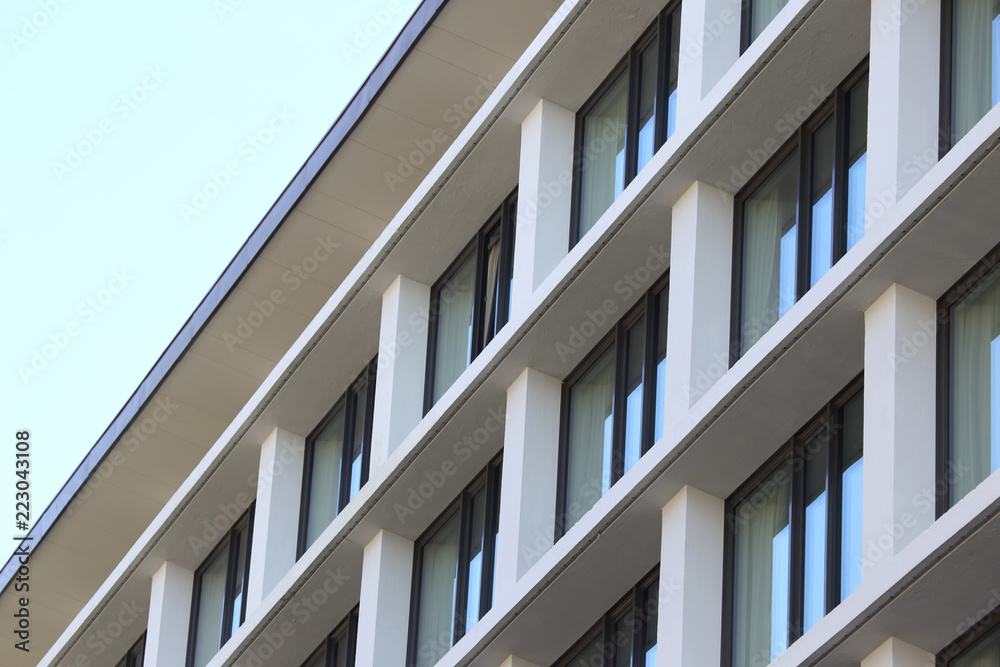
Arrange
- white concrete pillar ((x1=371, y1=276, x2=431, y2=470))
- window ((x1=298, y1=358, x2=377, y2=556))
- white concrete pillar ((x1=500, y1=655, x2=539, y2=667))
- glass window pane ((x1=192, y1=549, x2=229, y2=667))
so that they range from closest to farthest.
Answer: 1. white concrete pillar ((x1=500, y1=655, x2=539, y2=667))
2. white concrete pillar ((x1=371, y1=276, x2=431, y2=470))
3. window ((x1=298, y1=358, x2=377, y2=556))
4. glass window pane ((x1=192, y1=549, x2=229, y2=667))

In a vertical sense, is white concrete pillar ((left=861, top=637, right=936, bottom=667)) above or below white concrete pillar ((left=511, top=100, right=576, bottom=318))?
below

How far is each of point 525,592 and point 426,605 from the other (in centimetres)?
394

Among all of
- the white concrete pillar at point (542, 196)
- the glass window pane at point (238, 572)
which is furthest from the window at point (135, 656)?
the white concrete pillar at point (542, 196)

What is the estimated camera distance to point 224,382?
28516 mm

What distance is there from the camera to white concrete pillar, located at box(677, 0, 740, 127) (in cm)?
1902

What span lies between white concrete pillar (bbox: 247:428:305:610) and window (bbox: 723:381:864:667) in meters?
9.61

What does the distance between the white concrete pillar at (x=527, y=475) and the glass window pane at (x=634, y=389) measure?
4.08 feet

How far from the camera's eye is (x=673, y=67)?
20.6 m

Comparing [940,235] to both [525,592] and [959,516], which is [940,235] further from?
[525,592]

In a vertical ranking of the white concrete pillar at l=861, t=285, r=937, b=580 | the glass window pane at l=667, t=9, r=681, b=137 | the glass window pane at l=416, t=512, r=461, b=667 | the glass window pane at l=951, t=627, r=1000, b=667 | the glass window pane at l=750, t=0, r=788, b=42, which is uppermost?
the glass window pane at l=667, t=9, r=681, b=137

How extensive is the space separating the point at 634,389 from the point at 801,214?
122 inches

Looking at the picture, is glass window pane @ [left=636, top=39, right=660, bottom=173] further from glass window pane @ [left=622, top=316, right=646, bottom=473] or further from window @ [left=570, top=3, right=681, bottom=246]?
glass window pane @ [left=622, top=316, right=646, bottom=473]

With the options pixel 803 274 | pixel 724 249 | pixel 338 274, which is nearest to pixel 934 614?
pixel 803 274

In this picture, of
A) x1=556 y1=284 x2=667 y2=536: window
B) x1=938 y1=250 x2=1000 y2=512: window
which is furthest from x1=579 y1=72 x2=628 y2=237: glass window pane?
x1=938 y1=250 x2=1000 y2=512: window
